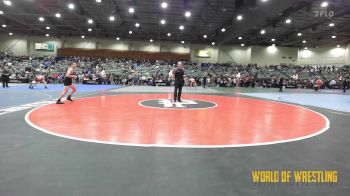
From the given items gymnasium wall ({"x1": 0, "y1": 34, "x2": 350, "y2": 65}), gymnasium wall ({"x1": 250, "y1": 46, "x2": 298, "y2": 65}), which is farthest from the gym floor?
gymnasium wall ({"x1": 250, "y1": 46, "x2": 298, "y2": 65})

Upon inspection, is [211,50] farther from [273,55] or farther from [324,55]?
[324,55]

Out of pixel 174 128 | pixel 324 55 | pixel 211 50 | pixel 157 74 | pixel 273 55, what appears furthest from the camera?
pixel 273 55

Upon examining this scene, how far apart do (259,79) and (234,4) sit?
12607mm

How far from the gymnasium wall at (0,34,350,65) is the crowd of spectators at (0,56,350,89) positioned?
25.2 feet

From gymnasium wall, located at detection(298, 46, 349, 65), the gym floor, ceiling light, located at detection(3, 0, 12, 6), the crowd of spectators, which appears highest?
ceiling light, located at detection(3, 0, 12, 6)

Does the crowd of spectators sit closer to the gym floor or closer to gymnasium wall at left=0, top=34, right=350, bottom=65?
gymnasium wall at left=0, top=34, right=350, bottom=65

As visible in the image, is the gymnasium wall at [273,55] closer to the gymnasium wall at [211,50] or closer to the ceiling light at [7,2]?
the gymnasium wall at [211,50]

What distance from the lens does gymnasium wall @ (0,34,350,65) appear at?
1574 inches

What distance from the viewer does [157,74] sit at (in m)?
28.6

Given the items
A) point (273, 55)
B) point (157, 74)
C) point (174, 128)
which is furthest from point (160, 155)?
point (273, 55)

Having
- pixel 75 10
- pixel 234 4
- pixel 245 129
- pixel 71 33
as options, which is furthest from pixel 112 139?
pixel 71 33

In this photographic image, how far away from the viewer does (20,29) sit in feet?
117

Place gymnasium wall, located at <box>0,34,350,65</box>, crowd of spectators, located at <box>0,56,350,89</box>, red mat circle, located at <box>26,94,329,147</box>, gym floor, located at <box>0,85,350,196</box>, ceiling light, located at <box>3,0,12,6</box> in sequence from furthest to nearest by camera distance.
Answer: gymnasium wall, located at <box>0,34,350,65</box>, crowd of spectators, located at <box>0,56,350,89</box>, ceiling light, located at <box>3,0,12,6</box>, red mat circle, located at <box>26,94,329,147</box>, gym floor, located at <box>0,85,350,196</box>

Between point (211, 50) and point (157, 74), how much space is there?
18027mm
